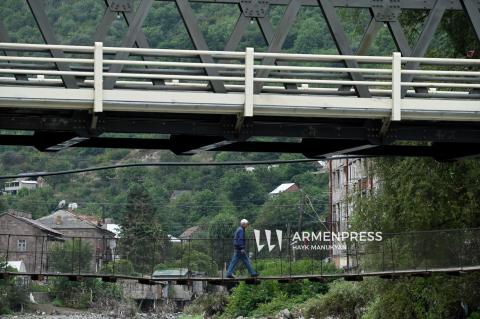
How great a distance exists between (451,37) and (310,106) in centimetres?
1924

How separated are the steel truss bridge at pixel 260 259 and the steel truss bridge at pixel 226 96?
553 inches

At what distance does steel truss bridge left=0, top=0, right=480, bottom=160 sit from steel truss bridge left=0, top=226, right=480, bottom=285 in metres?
14.1

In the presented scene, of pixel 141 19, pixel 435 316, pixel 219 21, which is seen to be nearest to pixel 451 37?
pixel 435 316

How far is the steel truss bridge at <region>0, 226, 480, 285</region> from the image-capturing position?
44812 millimetres

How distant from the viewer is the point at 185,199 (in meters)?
196

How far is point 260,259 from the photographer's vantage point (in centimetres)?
5094

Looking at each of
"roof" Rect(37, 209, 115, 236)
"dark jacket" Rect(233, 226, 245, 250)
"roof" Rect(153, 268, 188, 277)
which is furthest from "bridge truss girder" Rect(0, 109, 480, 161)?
"roof" Rect(37, 209, 115, 236)

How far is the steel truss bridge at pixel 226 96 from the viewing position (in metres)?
27.1

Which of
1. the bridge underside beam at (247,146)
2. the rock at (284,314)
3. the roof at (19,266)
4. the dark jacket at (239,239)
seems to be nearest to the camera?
the bridge underside beam at (247,146)

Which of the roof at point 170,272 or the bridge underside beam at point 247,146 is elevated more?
the bridge underside beam at point 247,146

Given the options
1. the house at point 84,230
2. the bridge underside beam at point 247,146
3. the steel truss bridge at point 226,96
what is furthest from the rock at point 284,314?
the steel truss bridge at point 226,96

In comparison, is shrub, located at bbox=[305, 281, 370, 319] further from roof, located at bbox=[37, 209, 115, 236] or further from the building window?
roof, located at bbox=[37, 209, 115, 236]

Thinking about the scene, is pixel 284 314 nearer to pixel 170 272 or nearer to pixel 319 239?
pixel 319 239

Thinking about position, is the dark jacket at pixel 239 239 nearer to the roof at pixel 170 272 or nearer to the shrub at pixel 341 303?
the roof at pixel 170 272
